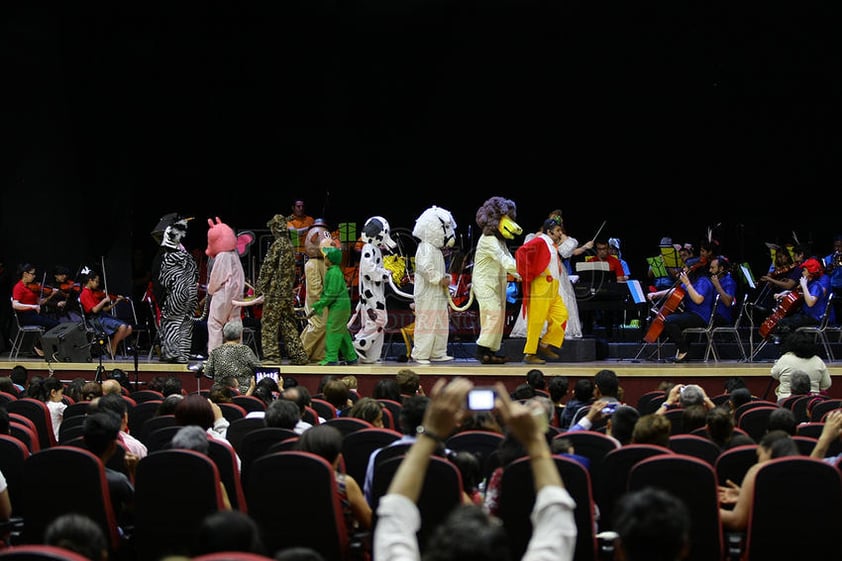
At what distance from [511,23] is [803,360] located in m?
11.0

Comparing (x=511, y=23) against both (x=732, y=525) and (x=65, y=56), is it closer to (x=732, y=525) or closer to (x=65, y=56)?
(x=65, y=56)

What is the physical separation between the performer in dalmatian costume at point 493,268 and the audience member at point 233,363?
3358 mm

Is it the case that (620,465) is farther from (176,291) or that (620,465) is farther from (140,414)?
(176,291)

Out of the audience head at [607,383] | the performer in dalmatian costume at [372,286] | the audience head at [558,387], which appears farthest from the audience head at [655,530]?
the performer in dalmatian costume at [372,286]

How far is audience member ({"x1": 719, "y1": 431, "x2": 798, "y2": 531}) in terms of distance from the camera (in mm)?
4613

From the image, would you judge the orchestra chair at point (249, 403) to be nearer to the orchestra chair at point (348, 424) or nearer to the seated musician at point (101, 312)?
the orchestra chair at point (348, 424)

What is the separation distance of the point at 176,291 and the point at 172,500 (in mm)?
8453

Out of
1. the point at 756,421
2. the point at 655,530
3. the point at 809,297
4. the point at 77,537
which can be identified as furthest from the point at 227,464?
the point at 809,297

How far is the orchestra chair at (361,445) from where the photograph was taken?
18.2 ft

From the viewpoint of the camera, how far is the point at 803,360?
884 cm

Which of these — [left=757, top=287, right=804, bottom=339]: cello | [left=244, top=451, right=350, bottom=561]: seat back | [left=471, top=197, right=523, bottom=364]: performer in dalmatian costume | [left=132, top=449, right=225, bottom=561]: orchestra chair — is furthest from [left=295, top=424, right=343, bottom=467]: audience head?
[left=757, top=287, right=804, bottom=339]: cello

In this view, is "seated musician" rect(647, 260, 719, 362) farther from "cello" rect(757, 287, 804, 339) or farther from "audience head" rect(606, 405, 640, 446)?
"audience head" rect(606, 405, 640, 446)

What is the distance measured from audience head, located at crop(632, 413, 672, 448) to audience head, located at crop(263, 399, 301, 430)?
192 cm

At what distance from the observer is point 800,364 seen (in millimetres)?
8812
